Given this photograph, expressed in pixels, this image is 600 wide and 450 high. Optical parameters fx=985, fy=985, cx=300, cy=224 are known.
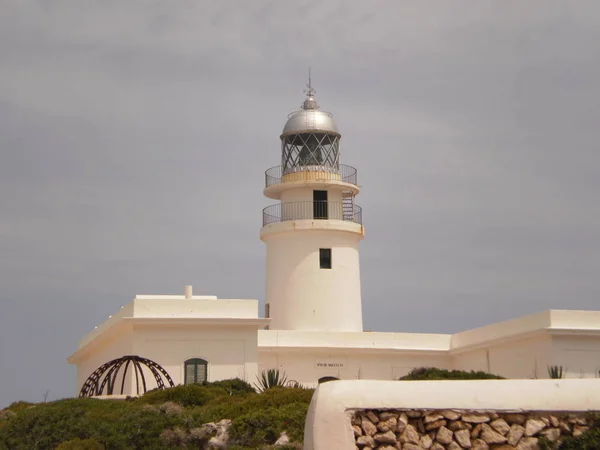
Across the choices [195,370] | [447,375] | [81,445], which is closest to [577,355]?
[447,375]

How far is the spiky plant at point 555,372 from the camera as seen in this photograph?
24303mm

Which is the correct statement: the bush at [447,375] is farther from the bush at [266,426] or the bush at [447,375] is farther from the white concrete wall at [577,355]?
the bush at [266,426]

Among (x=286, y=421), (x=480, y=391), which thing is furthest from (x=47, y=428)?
(x=480, y=391)

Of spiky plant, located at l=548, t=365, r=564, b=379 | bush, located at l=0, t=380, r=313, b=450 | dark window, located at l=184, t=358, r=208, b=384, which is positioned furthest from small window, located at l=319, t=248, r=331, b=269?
bush, located at l=0, t=380, r=313, b=450

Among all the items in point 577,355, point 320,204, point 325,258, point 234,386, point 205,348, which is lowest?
point 234,386

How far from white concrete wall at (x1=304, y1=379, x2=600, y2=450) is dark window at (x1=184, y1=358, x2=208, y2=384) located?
53.4 ft

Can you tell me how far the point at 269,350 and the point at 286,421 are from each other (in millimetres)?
13389

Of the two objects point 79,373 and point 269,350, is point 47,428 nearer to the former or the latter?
point 269,350

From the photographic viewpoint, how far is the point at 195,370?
26703mm

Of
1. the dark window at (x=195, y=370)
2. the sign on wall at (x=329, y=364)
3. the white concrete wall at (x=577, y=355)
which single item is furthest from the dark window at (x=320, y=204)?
the white concrete wall at (x=577, y=355)

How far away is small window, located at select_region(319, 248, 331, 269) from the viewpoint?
3152 cm

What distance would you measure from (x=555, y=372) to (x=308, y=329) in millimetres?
8949

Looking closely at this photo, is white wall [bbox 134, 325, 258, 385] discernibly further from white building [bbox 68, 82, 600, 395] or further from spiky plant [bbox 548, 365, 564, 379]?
spiky plant [bbox 548, 365, 564, 379]

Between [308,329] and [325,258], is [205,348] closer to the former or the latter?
[308,329]
